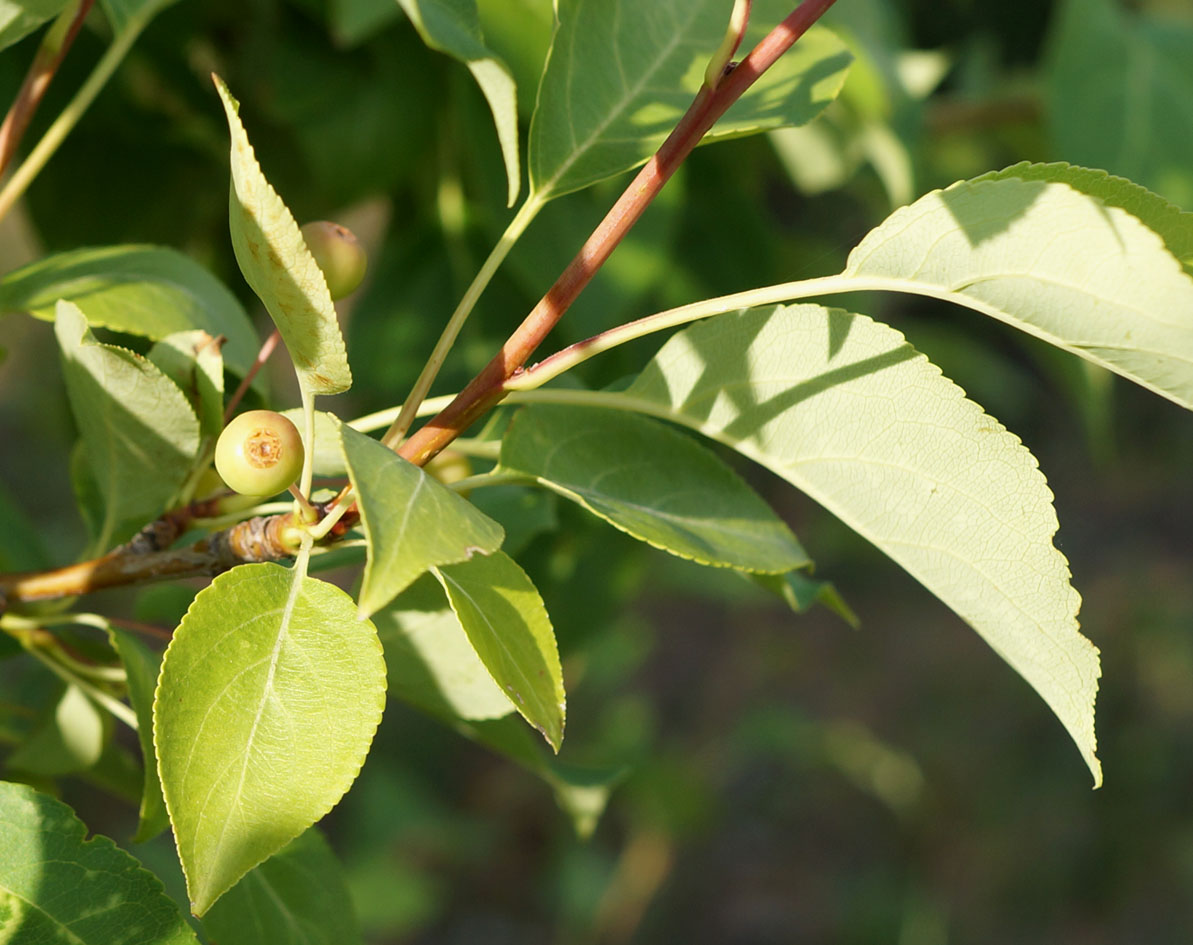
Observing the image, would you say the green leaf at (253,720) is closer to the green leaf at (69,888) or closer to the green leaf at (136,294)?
the green leaf at (69,888)

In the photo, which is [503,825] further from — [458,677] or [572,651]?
[458,677]

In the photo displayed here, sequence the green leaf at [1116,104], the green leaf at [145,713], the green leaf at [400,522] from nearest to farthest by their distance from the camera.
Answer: the green leaf at [400,522]
the green leaf at [145,713]
the green leaf at [1116,104]

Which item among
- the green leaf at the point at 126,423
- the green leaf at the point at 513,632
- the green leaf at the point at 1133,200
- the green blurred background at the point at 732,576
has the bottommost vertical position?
the green blurred background at the point at 732,576

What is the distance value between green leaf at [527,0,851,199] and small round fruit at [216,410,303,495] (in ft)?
0.50

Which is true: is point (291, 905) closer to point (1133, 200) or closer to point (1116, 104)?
point (1133, 200)

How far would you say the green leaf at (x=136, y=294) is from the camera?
0.45 meters

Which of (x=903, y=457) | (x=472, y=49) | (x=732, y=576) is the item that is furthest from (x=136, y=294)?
(x=732, y=576)

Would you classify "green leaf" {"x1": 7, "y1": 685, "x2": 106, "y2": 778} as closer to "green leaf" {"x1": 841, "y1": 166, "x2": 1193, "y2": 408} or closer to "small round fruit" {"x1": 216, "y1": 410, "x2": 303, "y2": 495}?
"small round fruit" {"x1": 216, "y1": 410, "x2": 303, "y2": 495}

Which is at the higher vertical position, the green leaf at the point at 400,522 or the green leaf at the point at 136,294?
the green leaf at the point at 400,522

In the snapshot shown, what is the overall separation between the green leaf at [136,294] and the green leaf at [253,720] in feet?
0.56

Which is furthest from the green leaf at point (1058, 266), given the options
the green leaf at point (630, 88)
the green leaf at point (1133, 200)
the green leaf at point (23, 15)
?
the green leaf at point (23, 15)

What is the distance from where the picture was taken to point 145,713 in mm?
402

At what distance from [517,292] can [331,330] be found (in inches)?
20.5

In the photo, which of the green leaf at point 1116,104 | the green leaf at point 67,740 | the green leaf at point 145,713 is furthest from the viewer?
the green leaf at point 1116,104
